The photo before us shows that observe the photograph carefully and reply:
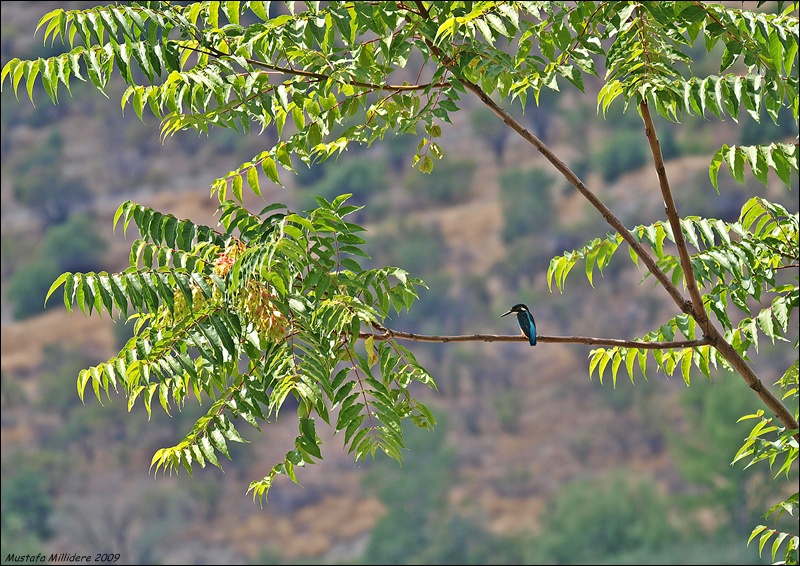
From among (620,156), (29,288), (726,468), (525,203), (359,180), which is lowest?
(726,468)

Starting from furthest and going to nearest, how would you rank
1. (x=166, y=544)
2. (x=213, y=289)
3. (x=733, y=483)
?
1. (x=166, y=544)
2. (x=733, y=483)
3. (x=213, y=289)

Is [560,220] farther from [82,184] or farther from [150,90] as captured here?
[150,90]

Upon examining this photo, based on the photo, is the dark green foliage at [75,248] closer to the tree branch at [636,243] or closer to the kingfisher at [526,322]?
the kingfisher at [526,322]

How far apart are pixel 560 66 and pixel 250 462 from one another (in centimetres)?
2795

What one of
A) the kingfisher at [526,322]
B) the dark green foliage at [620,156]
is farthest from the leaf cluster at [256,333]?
the dark green foliage at [620,156]

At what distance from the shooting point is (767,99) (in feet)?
8.51

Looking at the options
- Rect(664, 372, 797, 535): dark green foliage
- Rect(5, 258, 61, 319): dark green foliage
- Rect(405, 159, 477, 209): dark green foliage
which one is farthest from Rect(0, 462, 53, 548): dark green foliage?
Rect(664, 372, 797, 535): dark green foliage

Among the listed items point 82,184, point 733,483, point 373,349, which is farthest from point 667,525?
point 373,349

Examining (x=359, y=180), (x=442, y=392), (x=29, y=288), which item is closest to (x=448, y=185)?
(x=359, y=180)

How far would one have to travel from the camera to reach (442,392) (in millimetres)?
30688

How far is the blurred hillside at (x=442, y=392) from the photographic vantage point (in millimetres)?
26953

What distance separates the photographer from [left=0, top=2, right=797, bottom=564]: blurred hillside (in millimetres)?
26953

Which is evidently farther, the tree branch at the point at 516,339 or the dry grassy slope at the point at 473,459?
the dry grassy slope at the point at 473,459

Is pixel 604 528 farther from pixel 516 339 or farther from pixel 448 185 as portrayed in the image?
pixel 516 339
